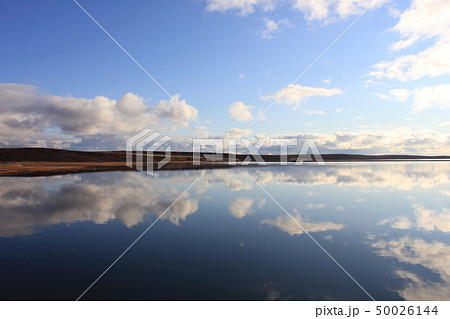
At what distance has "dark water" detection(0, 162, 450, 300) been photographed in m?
5.54

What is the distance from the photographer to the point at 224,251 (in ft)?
25.1

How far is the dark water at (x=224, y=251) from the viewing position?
554 cm

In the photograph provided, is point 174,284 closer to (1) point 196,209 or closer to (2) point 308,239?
(2) point 308,239

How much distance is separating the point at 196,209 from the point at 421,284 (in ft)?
29.7

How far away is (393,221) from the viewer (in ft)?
36.5

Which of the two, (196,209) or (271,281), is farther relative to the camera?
(196,209)

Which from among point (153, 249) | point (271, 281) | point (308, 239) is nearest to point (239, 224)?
point (308, 239)
